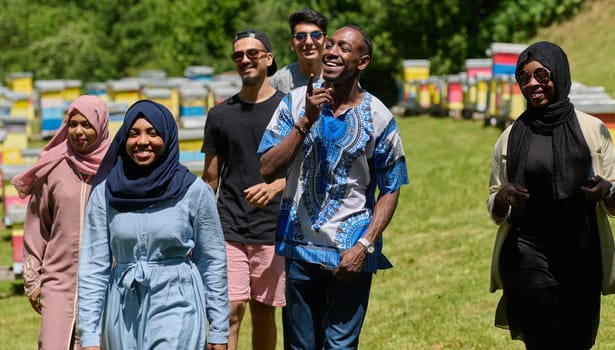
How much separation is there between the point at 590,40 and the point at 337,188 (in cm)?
2125

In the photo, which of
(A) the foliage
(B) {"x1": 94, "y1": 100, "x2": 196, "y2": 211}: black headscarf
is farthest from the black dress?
(A) the foliage

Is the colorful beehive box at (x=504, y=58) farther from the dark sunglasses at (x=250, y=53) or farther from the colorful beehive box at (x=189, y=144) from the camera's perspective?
the dark sunglasses at (x=250, y=53)

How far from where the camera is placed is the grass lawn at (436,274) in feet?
29.3

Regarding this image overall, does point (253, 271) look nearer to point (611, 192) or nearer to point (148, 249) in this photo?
point (148, 249)

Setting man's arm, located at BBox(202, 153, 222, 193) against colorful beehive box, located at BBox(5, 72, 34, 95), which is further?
colorful beehive box, located at BBox(5, 72, 34, 95)

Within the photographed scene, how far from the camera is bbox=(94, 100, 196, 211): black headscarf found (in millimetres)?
5168

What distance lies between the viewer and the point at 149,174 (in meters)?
5.24

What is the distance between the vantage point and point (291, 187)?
19.1ft

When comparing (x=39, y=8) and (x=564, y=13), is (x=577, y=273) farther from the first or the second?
(x=39, y=8)

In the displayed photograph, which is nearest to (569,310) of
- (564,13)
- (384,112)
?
(384,112)

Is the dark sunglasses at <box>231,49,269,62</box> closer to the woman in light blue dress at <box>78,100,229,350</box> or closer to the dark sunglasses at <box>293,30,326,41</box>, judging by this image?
the dark sunglasses at <box>293,30,326,41</box>

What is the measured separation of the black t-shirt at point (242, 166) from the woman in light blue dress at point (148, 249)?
1864 mm

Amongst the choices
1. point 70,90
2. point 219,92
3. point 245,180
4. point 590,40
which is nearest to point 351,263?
point 245,180

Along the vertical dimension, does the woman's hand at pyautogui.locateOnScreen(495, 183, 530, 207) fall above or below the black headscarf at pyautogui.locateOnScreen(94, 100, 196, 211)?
below
